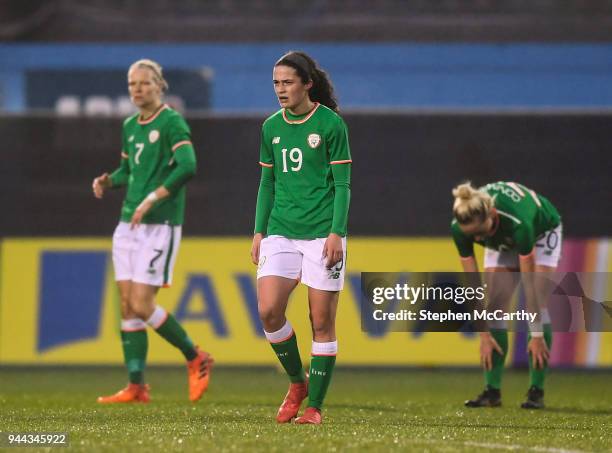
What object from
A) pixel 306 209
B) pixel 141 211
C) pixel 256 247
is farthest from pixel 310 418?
pixel 141 211

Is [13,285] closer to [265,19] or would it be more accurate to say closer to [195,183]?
[195,183]

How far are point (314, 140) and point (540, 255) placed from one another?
244 cm

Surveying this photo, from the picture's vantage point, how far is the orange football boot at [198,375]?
327 inches

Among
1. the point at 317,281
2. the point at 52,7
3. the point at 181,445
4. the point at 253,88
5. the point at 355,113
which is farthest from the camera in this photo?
the point at 52,7

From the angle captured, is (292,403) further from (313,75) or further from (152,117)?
(152,117)

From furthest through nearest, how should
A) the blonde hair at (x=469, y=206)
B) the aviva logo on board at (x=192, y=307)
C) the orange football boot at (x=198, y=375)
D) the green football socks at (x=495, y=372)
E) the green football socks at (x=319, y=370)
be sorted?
1. the aviva logo on board at (x=192, y=307)
2. the orange football boot at (x=198, y=375)
3. the green football socks at (x=495, y=372)
4. the blonde hair at (x=469, y=206)
5. the green football socks at (x=319, y=370)

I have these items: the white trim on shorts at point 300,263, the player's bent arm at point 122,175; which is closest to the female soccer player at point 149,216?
the player's bent arm at point 122,175

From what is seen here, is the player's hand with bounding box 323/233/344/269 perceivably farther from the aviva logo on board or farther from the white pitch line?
the aviva logo on board

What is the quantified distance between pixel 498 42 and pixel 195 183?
613 cm

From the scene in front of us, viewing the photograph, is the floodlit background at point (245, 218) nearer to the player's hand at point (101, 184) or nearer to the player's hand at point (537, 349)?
the player's hand at point (101, 184)

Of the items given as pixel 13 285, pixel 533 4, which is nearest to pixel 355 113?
pixel 13 285

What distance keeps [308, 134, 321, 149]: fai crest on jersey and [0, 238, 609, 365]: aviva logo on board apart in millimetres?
5115

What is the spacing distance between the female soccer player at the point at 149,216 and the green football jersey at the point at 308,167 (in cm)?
177

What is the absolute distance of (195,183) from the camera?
40.4 ft
